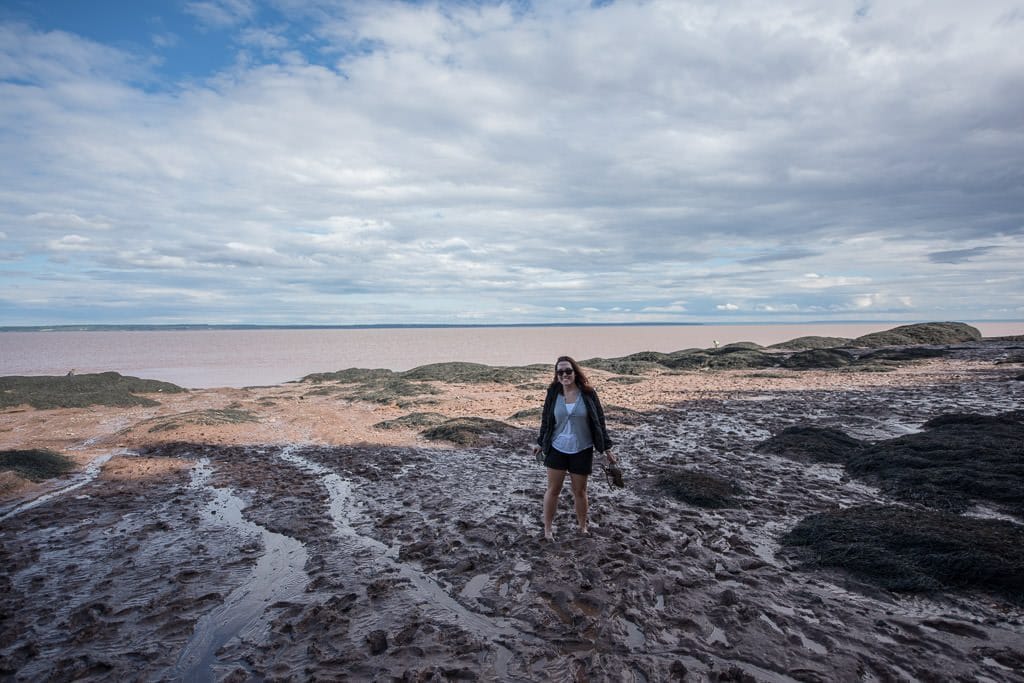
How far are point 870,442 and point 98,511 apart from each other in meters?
14.5

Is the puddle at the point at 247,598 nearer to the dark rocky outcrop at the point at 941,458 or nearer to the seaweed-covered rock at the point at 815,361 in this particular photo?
the dark rocky outcrop at the point at 941,458

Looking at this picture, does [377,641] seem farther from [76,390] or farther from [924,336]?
[924,336]

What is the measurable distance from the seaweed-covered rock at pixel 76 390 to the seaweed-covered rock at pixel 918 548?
23.1 m

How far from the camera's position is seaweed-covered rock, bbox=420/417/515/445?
538 inches

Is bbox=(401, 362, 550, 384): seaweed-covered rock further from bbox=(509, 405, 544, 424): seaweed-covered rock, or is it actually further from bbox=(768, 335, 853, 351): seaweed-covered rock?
bbox=(768, 335, 853, 351): seaweed-covered rock

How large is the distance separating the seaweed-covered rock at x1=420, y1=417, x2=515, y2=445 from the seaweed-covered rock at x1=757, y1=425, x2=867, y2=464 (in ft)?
20.9

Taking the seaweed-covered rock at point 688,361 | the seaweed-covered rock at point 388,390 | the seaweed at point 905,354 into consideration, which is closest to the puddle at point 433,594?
the seaweed-covered rock at point 388,390

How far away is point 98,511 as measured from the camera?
323 inches

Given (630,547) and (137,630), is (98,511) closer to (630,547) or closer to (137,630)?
(137,630)

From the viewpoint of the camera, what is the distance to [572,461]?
6.61 metres

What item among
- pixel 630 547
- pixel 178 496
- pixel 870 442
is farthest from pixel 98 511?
pixel 870 442

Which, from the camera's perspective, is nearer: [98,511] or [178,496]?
[98,511]

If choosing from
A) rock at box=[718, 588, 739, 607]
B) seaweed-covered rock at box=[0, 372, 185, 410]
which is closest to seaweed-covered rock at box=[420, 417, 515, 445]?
rock at box=[718, 588, 739, 607]

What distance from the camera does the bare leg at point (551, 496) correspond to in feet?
21.9
